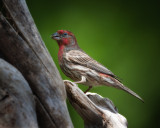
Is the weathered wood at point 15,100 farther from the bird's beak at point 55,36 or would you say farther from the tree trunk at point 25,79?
the bird's beak at point 55,36

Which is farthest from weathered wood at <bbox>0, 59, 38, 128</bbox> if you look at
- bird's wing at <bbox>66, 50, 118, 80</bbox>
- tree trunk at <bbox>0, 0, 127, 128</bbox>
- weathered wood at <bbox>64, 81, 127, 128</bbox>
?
bird's wing at <bbox>66, 50, 118, 80</bbox>

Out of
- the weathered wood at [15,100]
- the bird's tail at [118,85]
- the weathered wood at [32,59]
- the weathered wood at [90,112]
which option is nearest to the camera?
the weathered wood at [15,100]

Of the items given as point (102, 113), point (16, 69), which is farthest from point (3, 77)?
point (102, 113)

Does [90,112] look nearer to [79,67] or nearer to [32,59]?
[32,59]

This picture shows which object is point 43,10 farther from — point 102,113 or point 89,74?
point 102,113

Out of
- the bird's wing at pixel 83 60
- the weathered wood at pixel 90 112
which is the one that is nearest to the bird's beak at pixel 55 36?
the bird's wing at pixel 83 60

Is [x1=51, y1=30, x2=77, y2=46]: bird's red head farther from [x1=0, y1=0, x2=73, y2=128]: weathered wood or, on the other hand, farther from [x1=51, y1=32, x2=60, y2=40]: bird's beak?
[x1=0, y1=0, x2=73, y2=128]: weathered wood

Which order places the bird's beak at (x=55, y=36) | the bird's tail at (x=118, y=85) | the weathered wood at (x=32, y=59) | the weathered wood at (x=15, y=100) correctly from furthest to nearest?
the bird's beak at (x=55, y=36)
the bird's tail at (x=118, y=85)
the weathered wood at (x=32, y=59)
the weathered wood at (x=15, y=100)
